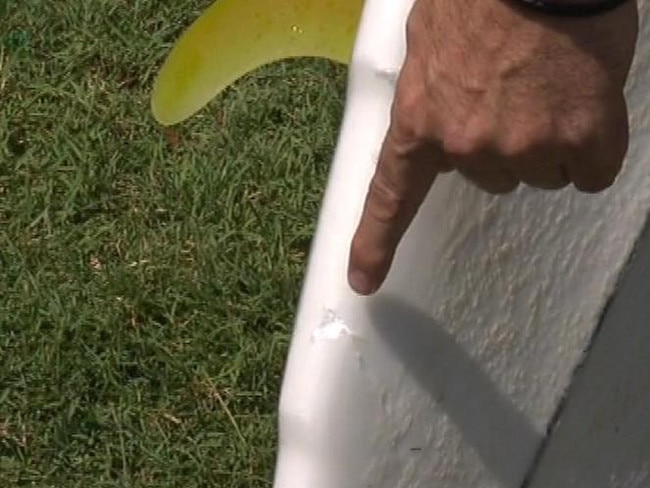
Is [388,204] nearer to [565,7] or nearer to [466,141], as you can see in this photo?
[466,141]

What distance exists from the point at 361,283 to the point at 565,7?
287 mm

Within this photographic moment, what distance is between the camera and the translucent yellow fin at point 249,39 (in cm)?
134

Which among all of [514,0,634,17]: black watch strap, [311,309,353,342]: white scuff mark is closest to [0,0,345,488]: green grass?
[311,309,353,342]: white scuff mark

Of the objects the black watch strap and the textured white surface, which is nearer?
the black watch strap

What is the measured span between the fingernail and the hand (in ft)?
0.36

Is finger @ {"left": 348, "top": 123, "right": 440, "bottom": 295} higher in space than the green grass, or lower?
higher

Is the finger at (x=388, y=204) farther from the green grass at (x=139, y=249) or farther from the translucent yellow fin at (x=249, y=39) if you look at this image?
the green grass at (x=139, y=249)

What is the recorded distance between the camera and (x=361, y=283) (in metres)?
1.09

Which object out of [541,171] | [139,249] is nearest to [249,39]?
[541,171]

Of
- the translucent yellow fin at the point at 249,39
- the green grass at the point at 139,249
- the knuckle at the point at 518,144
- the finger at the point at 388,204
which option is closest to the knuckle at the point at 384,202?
the finger at the point at 388,204

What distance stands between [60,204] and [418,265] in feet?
5.45

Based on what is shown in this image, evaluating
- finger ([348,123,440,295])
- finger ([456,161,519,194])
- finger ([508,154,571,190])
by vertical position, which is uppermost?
finger ([508,154,571,190])

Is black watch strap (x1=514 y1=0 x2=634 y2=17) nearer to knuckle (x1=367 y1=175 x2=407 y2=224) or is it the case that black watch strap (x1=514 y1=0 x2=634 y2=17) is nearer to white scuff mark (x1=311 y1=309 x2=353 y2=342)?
knuckle (x1=367 y1=175 x2=407 y2=224)

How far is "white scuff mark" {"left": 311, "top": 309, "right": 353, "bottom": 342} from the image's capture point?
3.64ft
